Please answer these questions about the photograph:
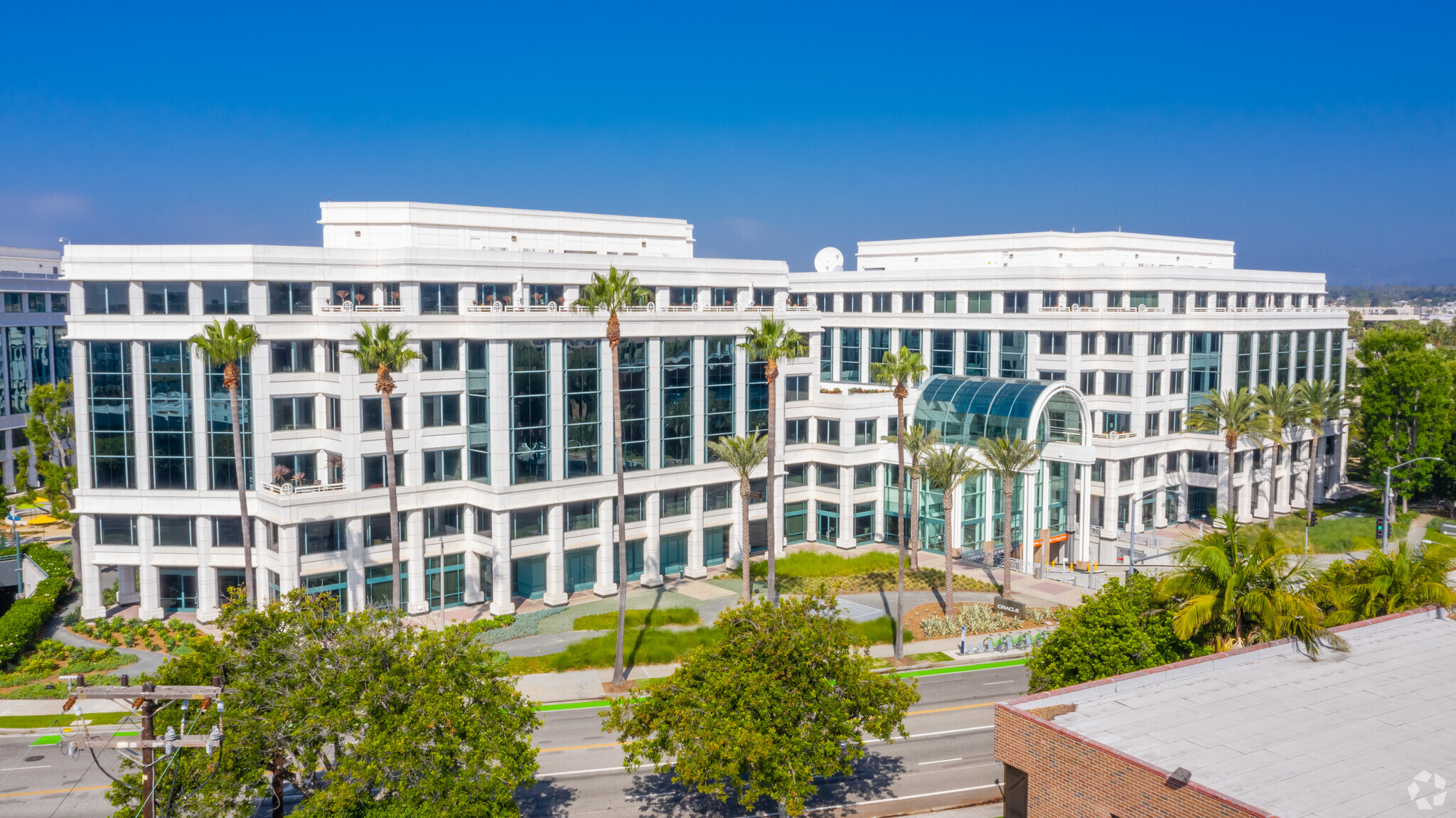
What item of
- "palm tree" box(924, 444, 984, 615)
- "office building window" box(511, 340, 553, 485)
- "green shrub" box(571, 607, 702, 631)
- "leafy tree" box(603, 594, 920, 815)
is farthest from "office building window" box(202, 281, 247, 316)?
"palm tree" box(924, 444, 984, 615)

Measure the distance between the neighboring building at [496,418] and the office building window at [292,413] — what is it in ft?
0.41

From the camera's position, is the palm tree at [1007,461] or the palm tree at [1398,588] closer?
the palm tree at [1398,588]

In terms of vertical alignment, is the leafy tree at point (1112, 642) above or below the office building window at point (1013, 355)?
below

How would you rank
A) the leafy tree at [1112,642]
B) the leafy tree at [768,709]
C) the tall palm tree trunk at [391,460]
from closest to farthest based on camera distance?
the leafy tree at [768,709] → the leafy tree at [1112,642] → the tall palm tree trunk at [391,460]

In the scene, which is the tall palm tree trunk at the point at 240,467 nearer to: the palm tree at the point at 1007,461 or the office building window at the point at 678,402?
the office building window at the point at 678,402

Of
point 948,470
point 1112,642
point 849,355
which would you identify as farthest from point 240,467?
point 849,355

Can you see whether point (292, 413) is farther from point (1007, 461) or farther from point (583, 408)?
point (1007, 461)

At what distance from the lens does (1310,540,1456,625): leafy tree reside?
36875mm

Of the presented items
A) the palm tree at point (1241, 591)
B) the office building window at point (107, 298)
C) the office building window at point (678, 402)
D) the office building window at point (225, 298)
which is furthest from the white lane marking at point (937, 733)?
the office building window at point (107, 298)

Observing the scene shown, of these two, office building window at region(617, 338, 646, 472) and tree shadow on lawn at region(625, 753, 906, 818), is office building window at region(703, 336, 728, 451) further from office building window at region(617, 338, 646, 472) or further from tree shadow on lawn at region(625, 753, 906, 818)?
tree shadow on lawn at region(625, 753, 906, 818)

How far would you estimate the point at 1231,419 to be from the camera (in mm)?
75875

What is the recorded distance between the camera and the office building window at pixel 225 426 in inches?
2255

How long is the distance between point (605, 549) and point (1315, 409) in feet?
189

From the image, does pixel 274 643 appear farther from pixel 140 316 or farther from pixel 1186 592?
pixel 140 316
